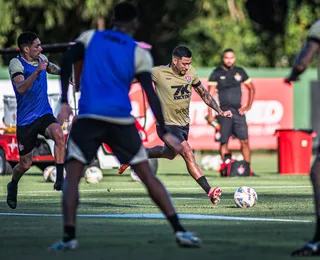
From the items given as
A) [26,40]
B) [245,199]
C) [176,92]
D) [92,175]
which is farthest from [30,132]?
[92,175]

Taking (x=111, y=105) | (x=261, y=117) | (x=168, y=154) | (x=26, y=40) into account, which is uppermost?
(x=26, y=40)

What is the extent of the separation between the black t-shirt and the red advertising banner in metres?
7.24

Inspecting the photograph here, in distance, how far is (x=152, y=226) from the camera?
34.9 ft

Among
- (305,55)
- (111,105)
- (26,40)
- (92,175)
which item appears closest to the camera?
(305,55)

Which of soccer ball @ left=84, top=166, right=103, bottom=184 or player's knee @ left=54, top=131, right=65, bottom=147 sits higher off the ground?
player's knee @ left=54, top=131, right=65, bottom=147

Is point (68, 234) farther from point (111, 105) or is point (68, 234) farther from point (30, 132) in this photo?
point (30, 132)

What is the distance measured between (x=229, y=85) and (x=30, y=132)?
8.17m

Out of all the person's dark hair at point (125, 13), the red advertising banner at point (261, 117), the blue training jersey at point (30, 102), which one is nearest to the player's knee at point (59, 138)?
the blue training jersey at point (30, 102)

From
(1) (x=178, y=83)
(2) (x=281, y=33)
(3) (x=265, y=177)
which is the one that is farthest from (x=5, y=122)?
(2) (x=281, y=33)

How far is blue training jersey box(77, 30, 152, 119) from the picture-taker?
8.96 metres

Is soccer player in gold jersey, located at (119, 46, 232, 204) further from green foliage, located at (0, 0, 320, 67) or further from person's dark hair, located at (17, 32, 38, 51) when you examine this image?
green foliage, located at (0, 0, 320, 67)

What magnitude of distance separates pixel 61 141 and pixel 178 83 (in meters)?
1.83

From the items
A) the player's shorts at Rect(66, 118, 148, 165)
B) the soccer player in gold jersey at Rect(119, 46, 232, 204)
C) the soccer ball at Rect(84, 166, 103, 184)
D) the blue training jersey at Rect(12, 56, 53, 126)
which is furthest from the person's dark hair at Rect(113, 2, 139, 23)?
the soccer ball at Rect(84, 166, 103, 184)

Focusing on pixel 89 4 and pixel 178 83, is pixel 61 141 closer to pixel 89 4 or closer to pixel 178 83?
pixel 178 83
